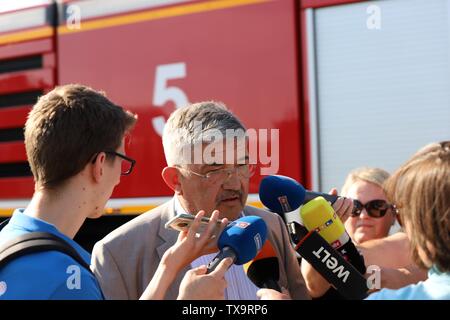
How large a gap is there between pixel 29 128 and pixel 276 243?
38.1 inches

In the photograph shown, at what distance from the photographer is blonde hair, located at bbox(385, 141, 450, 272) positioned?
1.54 m

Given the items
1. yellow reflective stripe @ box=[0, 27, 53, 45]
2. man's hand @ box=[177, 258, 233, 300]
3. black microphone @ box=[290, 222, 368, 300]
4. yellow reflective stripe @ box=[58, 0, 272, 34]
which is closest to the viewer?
man's hand @ box=[177, 258, 233, 300]

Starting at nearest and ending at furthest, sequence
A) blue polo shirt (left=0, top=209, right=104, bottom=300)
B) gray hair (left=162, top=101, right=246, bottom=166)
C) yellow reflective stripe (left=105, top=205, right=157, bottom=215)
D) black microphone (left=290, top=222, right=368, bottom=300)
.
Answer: blue polo shirt (left=0, top=209, right=104, bottom=300)
black microphone (left=290, top=222, right=368, bottom=300)
gray hair (left=162, top=101, right=246, bottom=166)
yellow reflective stripe (left=105, top=205, right=157, bottom=215)

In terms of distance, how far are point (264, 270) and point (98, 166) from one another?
0.62 metres

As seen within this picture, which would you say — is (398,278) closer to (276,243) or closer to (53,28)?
Result: (276,243)

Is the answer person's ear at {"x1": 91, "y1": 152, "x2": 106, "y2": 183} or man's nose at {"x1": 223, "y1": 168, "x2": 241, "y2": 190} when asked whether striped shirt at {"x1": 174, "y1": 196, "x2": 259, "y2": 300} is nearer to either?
man's nose at {"x1": 223, "y1": 168, "x2": 241, "y2": 190}

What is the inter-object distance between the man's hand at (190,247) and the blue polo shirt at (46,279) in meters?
0.20

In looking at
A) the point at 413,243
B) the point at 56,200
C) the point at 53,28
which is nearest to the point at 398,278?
the point at 413,243

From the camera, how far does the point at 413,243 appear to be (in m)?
1.62

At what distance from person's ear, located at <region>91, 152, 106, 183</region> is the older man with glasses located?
475 mm

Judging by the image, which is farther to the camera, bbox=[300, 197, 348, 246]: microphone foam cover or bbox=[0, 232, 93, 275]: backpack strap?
bbox=[300, 197, 348, 246]: microphone foam cover

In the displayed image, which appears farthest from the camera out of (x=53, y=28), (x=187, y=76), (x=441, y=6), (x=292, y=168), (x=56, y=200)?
(x=53, y=28)

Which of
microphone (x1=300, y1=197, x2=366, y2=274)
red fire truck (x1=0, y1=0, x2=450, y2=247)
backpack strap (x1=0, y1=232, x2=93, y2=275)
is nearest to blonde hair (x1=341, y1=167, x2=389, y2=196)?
red fire truck (x1=0, y1=0, x2=450, y2=247)

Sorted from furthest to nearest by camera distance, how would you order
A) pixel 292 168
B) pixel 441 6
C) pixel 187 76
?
pixel 187 76 → pixel 292 168 → pixel 441 6
